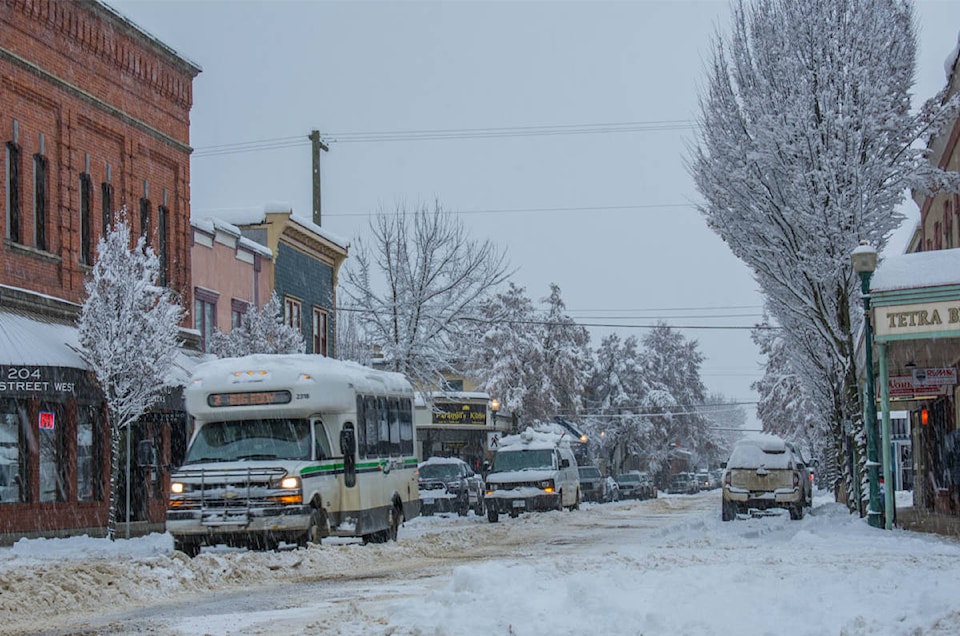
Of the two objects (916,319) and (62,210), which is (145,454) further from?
(916,319)

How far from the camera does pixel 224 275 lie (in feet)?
121

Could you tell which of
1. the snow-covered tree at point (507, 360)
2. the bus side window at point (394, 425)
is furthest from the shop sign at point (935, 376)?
the snow-covered tree at point (507, 360)

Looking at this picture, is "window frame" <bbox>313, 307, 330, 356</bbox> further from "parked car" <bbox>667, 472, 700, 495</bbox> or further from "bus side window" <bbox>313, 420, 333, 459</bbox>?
"parked car" <bbox>667, 472, 700, 495</bbox>

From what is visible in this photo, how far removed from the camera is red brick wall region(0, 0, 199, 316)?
25672 millimetres

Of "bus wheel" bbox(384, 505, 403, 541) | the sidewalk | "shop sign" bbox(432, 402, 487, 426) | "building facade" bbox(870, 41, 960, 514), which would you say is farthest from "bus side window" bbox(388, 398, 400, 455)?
"shop sign" bbox(432, 402, 487, 426)

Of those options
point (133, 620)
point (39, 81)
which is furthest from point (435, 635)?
point (39, 81)

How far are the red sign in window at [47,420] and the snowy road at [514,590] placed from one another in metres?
5.72

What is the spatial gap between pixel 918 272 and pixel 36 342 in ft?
51.7

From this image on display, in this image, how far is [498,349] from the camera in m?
72.1

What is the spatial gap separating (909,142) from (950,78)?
130 inches

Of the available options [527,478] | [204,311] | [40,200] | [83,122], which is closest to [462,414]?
[204,311]

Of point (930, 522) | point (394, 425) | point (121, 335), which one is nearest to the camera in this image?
point (394, 425)

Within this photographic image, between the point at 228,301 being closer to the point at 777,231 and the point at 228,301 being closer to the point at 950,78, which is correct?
the point at 777,231

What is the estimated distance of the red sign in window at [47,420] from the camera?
25.7m
